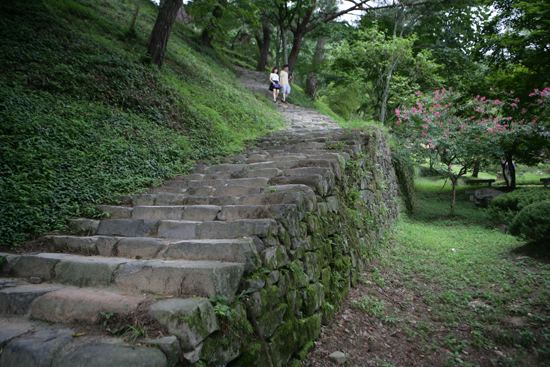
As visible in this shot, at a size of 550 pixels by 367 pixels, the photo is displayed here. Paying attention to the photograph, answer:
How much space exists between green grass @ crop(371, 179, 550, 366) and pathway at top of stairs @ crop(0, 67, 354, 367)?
228 centimetres

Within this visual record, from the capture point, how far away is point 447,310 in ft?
13.4

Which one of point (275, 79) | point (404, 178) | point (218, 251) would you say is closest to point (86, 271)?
point (218, 251)

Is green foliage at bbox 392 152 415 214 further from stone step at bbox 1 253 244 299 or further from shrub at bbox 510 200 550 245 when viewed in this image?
stone step at bbox 1 253 244 299

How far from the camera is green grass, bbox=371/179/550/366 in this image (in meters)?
3.29

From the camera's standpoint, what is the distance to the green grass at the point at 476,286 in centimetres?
329

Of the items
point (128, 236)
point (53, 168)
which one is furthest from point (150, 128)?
point (128, 236)

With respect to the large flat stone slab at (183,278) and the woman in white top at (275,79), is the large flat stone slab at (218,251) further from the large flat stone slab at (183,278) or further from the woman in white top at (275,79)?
the woman in white top at (275,79)

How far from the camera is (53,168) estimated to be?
3814mm

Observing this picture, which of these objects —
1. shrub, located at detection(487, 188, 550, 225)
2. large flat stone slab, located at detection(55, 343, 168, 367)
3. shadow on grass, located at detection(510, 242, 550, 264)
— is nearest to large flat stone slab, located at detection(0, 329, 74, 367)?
large flat stone slab, located at detection(55, 343, 168, 367)

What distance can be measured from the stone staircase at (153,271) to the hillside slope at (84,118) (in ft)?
1.68

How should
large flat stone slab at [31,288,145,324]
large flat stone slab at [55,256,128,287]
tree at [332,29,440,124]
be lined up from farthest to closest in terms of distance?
tree at [332,29,440,124] < large flat stone slab at [55,256,128,287] < large flat stone slab at [31,288,145,324]

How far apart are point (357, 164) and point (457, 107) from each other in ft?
24.7

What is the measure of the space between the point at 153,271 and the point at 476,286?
4.81 metres

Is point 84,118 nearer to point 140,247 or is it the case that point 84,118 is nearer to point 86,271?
point 140,247
